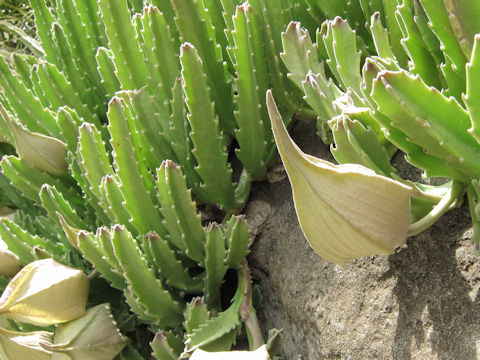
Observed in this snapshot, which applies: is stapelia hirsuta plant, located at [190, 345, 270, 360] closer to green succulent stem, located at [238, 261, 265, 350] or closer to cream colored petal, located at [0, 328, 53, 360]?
green succulent stem, located at [238, 261, 265, 350]

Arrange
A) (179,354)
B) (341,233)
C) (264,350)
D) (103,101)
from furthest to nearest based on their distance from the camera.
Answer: (103,101) < (179,354) < (264,350) < (341,233)

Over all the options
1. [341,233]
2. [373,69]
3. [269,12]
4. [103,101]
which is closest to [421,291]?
[341,233]

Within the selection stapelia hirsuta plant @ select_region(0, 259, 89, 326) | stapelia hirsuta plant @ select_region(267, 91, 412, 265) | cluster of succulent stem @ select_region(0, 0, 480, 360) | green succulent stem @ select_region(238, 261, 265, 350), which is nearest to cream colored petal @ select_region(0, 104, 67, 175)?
cluster of succulent stem @ select_region(0, 0, 480, 360)

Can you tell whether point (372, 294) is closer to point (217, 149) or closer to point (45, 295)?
point (217, 149)

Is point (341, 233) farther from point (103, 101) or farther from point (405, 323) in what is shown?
point (103, 101)

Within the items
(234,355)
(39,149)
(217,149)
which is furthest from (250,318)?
(39,149)

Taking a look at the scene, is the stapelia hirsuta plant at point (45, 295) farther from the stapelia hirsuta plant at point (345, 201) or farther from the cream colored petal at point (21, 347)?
the stapelia hirsuta plant at point (345, 201)

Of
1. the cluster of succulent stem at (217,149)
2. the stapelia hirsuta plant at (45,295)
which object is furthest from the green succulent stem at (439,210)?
the stapelia hirsuta plant at (45,295)

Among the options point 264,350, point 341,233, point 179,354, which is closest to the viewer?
point 341,233
